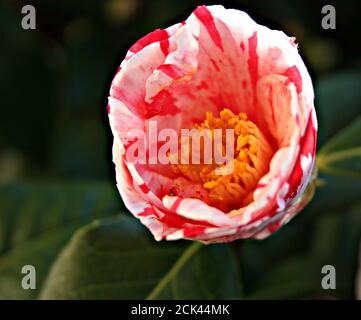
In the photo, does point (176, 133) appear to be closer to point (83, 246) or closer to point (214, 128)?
point (214, 128)

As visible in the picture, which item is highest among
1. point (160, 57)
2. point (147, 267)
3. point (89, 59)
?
point (89, 59)

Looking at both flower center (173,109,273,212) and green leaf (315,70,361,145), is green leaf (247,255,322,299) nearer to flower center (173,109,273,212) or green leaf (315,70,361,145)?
green leaf (315,70,361,145)

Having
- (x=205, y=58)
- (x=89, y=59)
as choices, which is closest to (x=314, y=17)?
(x=89, y=59)

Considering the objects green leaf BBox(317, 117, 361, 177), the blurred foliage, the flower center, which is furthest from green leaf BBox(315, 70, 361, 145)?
the flower center

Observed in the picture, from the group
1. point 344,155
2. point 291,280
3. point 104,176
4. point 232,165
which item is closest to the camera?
point 232,165

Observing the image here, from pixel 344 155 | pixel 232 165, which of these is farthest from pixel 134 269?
pixel 344 155

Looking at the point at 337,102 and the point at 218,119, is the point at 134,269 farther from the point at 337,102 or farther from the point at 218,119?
the point at 337,102

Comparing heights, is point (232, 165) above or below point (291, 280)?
above
